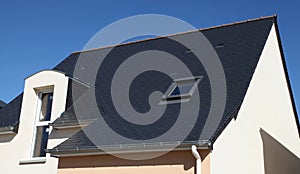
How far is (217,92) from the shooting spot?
24.4ft

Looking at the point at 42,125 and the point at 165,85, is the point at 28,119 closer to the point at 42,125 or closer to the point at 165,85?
the point at 42,125

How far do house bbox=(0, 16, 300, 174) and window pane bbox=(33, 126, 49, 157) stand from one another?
26 mm

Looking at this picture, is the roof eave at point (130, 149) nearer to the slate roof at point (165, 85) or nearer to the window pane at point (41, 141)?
the slate roof at point (165, 85)

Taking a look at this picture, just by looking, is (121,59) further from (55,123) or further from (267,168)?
(267,168)

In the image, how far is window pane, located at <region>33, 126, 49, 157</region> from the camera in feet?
29.5

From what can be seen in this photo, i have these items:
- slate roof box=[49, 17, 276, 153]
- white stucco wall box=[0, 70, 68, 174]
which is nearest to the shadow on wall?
slate roof box=[49, 17, 276, 153]

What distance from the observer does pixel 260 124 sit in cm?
849

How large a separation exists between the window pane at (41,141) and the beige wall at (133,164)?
177cm

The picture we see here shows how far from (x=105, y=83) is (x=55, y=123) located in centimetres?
188

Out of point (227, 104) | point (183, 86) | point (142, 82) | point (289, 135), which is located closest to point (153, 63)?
point (142, 82)

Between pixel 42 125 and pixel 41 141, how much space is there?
41 centimetres

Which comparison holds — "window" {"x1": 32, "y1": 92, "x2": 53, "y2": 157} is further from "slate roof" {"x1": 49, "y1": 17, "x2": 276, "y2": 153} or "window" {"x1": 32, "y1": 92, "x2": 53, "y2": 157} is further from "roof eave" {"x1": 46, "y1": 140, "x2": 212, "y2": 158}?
"roof eave" {"x1": 46, "y1": 140, "x2": 212, "y2": 158}

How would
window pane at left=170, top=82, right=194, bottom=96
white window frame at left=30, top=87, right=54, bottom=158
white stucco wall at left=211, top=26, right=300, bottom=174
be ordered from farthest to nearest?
white window frame at left=30, top=87, right=54, bottom=158, window pane at left=170, top=82, right=194, bottom=96, white stucco wall at left=211, top=26, right=300, bottom=174

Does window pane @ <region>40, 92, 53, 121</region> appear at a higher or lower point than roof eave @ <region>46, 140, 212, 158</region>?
higher
